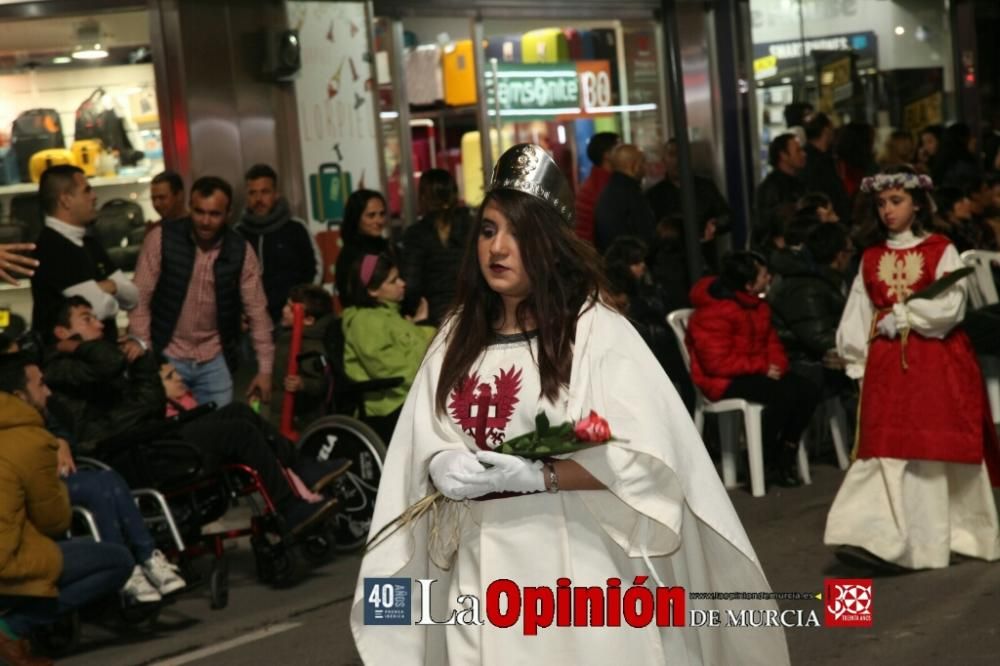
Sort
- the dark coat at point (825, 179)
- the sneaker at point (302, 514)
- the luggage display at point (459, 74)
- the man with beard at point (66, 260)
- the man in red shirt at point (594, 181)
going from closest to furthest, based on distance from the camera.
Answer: the sneaker at point (302, 514) < the man with beard at point (66, 260) < the man in red shirt at point (594, 181) < the luggage display at point (459, 74) < the dark coat at point (825, 179)

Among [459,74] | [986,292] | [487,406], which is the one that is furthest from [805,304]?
[487,406]

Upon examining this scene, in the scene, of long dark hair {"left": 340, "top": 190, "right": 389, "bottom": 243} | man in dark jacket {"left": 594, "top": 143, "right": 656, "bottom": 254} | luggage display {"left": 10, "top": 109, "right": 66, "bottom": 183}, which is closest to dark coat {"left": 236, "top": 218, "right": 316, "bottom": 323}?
long dark hair {"left": 340, "top": 190, "right": 389, "bottom": 243}

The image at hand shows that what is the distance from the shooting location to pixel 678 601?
14.8 ft

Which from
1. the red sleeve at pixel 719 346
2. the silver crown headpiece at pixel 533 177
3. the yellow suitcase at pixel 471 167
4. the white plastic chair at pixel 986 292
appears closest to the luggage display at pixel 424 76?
the yellow suitcase at pixel 471 167

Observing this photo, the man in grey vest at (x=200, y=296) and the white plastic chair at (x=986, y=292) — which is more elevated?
the man in grey vest at (x=200, y=296)

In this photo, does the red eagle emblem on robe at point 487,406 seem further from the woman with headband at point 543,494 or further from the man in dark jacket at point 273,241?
the man in dark jacket at point 273,241

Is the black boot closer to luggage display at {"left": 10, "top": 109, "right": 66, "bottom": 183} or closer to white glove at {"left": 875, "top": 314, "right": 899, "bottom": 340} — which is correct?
white glove at {"left": 875, "top": 314, "right": 899, "bottom": 340}

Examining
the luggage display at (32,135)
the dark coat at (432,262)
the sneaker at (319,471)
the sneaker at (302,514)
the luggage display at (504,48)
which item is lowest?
the sneaker at (302,514)

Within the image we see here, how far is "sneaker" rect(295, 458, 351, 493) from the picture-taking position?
887 centimetres

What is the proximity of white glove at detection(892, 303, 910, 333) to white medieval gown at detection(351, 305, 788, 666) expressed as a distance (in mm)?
3493

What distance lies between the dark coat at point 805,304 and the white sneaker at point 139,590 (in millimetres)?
4922

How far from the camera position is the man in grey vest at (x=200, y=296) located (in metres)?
9.73

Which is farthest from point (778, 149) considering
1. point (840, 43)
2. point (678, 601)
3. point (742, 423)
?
point (678, 601)

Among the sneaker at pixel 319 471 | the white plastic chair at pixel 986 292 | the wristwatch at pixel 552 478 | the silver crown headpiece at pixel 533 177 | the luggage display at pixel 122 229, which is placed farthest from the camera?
the white plastic chair at pixel 986 292
